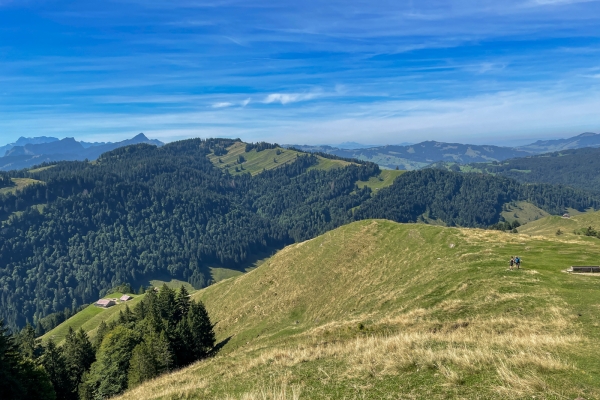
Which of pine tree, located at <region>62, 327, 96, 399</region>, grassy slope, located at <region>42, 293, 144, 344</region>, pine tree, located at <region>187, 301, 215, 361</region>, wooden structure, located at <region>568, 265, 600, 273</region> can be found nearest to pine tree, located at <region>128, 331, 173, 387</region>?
pine tree, located at <region>187, 301, 215, 361</region>

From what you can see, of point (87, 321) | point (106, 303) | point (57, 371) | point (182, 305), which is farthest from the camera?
point (106, 303)

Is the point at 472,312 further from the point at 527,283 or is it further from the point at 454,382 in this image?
the point at 454,382

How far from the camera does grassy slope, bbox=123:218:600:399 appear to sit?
1296 centimetres

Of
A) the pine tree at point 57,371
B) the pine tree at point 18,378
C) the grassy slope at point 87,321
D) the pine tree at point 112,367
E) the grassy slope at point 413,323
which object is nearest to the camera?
the grassy slope at point 413,323

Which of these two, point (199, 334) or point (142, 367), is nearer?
point (142, 367)

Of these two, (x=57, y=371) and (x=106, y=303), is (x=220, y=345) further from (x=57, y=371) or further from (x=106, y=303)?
(x=106, y=303)

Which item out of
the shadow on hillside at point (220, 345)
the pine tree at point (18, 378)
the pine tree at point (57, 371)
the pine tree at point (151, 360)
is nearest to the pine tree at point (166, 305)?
the shadow on hillside at point (220, 345)

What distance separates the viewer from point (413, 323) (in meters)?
29.0

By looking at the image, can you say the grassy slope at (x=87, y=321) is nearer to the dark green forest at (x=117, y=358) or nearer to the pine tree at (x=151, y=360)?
the dark green forest at (x=117, y=358)

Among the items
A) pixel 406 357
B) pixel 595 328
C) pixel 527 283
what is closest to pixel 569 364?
pixel 406 357

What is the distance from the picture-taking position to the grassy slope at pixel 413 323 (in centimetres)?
1296

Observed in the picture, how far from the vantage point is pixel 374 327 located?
29.3 m

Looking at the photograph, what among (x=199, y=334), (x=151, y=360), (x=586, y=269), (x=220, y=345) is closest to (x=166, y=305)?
(x=199, y=334)

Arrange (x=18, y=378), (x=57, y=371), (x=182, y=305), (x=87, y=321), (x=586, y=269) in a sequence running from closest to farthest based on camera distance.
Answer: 1. (x=18, y=378)
2. (x=586, y=269)
3. (x=57, y=371)
4. (x=182, y=305)
5. (x=87, y=321)
